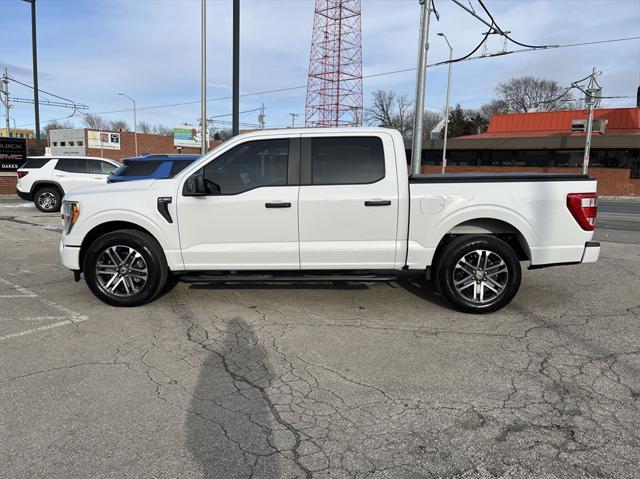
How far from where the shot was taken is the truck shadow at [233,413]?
2.77 m

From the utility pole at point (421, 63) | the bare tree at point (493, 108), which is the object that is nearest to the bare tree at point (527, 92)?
the bare tree at point (493, 108)

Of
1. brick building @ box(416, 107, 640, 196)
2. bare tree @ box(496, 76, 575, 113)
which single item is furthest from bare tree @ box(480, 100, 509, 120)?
brick building @ box(416, 107, 640, 196)

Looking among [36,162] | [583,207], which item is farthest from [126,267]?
[36,162]

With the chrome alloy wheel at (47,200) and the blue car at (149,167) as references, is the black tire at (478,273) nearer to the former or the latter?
the blue car at (149,167)

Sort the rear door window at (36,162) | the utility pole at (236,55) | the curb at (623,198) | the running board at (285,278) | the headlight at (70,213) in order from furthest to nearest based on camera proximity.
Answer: the curb at (623,198)
the rear door window at (36,162)
the utility pole at (236,55)
the headlight at (70,213)
the running board at (285,278)

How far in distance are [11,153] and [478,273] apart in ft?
72.9

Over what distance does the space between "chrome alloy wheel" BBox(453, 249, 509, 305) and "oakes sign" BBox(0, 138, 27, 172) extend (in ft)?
69.3

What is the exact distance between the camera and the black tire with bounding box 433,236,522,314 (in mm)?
5250

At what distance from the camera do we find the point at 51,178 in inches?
619

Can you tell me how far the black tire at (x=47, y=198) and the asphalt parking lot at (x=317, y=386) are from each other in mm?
11379

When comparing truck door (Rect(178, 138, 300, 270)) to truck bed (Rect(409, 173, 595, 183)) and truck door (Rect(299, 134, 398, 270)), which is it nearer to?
truck door (Rect(299, 134, 398, 270))

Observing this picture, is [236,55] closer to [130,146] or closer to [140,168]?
[140,168]

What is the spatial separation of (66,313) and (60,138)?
75780 millimetres

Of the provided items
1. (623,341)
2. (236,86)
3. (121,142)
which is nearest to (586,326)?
(623,341)
